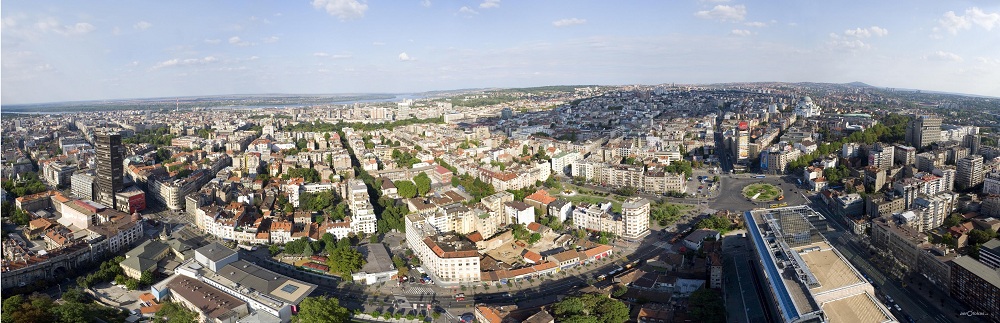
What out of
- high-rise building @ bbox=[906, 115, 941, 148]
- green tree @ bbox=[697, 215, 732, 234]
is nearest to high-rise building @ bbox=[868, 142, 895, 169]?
high-rise building @ bbox=[906, 115, 941, 148]

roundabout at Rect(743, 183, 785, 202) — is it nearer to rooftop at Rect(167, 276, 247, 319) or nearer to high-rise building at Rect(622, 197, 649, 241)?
high-rise building at Rect(622, 197, 649, 241)

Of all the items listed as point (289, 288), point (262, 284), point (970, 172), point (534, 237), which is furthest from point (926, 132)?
point (262, 284)

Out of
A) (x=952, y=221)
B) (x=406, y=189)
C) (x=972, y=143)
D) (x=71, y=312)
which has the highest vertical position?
(x=972, y=143)

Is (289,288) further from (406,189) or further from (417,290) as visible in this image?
(406,189)

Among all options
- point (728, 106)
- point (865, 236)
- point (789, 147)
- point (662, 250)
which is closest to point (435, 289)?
point (662, 250)

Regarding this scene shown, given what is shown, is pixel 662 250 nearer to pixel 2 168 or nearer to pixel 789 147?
pixel 789 147

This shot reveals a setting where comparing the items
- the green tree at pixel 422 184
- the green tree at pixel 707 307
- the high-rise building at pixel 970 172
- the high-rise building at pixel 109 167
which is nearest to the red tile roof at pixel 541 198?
the green tree at pixel 422 184
